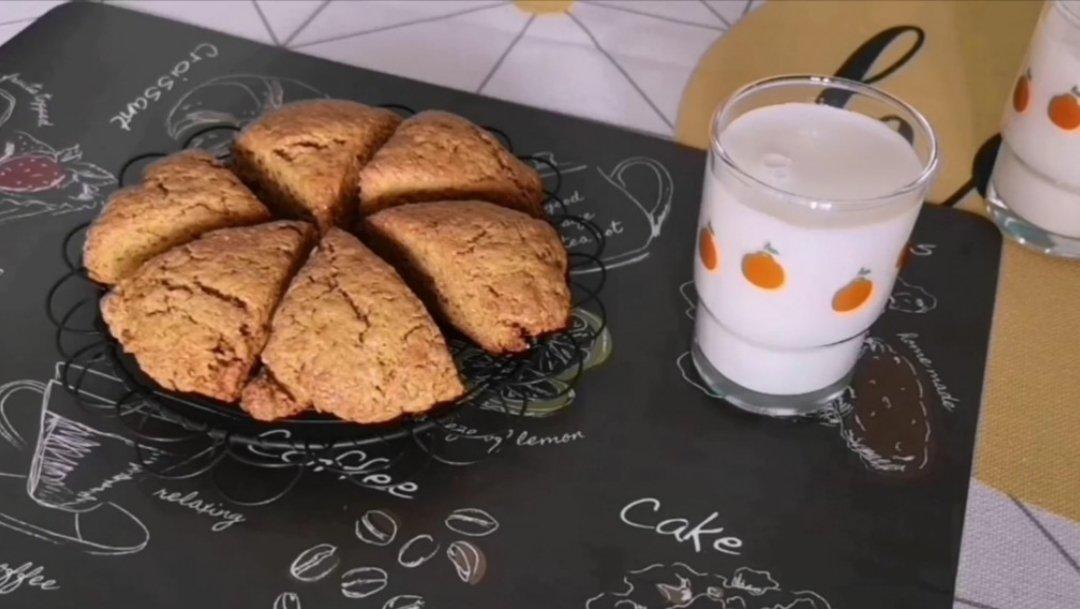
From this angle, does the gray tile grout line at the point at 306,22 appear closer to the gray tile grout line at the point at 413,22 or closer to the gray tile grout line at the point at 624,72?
the gray tile grout line at the point at 413,22

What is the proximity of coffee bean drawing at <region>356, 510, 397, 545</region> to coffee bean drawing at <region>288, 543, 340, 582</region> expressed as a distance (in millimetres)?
22

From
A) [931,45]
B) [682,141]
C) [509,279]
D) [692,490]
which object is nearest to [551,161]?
[682,141]

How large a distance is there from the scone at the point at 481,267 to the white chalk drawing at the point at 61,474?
9.0 inches

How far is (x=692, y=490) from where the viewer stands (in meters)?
0.77

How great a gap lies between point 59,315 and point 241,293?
203mm

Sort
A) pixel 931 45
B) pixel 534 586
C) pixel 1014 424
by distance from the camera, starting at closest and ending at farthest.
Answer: pixel 534 586 → pixel 1014 424 → pixel 931 45

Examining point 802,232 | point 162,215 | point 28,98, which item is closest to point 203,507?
point 162,215

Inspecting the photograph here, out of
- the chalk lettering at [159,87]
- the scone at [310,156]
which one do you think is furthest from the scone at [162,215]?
the chalk lettering at [159,87]

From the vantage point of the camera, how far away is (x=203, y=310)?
0.73m

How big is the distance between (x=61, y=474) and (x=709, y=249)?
0.48m

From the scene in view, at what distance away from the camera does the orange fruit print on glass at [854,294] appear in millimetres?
728

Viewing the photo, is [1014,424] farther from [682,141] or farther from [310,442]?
[310,442]

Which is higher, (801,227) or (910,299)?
(801,227)

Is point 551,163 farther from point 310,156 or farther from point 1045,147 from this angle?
point 1045,147
